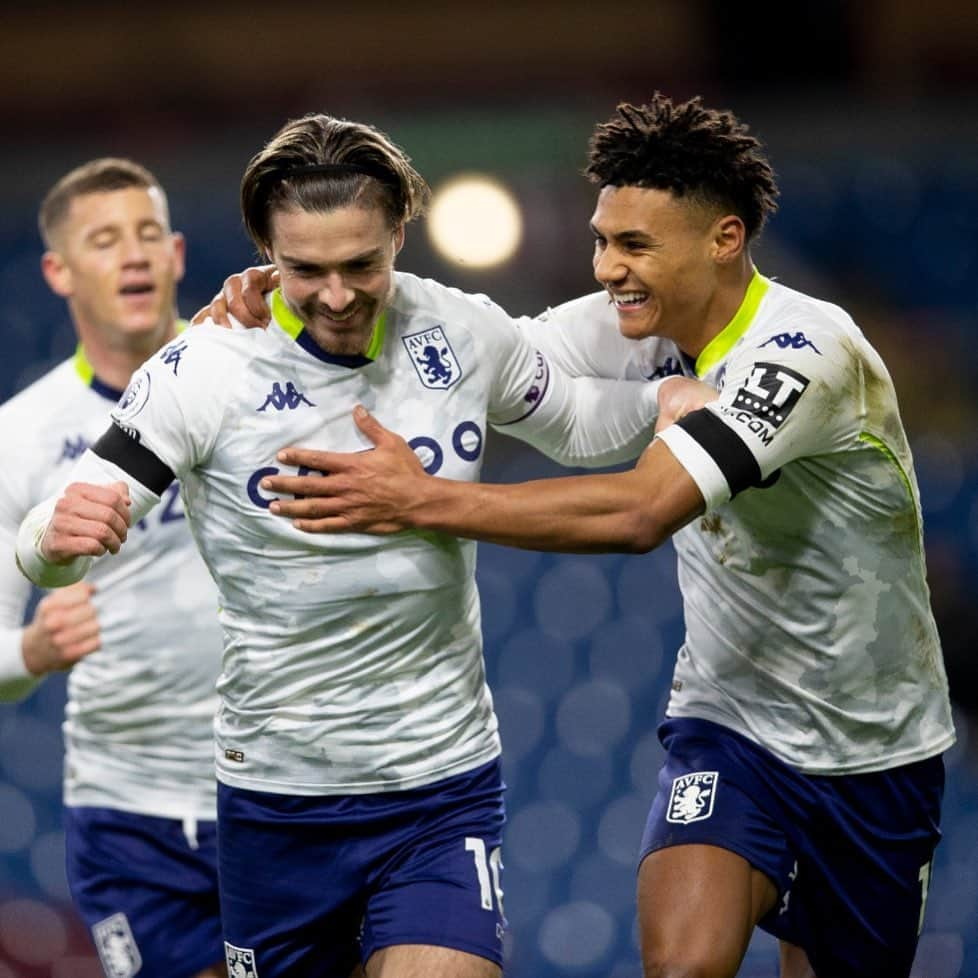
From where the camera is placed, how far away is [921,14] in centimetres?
993

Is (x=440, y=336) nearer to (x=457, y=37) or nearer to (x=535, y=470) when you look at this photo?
(x=535, y=470)

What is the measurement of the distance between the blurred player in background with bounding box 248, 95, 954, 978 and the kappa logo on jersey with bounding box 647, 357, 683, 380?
1.4 inches

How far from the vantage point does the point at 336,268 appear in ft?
9.91

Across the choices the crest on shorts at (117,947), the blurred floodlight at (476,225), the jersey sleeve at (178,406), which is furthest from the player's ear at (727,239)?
the blurred floodlight at (476,225)

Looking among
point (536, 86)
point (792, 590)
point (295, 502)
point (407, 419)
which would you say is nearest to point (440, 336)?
point (407, 419)

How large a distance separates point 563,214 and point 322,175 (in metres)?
6.05

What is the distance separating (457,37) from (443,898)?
801 centimetres

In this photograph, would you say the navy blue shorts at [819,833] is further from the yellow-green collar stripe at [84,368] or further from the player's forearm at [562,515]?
the yellow-green collar stripe at [84,368]

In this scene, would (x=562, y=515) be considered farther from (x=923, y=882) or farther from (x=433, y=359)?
(x=923, y=882)

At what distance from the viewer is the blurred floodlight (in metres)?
8.86

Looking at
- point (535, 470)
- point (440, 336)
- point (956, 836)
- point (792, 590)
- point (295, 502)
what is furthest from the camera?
point (535, 470)

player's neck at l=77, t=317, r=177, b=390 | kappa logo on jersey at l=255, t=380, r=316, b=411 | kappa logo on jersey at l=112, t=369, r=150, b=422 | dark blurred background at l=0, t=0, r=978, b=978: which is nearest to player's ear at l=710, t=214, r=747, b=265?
kappa logo on jersey at l=255, t=380, r=316, b=411

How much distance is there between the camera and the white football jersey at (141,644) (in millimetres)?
4133

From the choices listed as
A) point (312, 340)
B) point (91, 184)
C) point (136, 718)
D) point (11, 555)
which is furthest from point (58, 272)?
point (312, 340)
